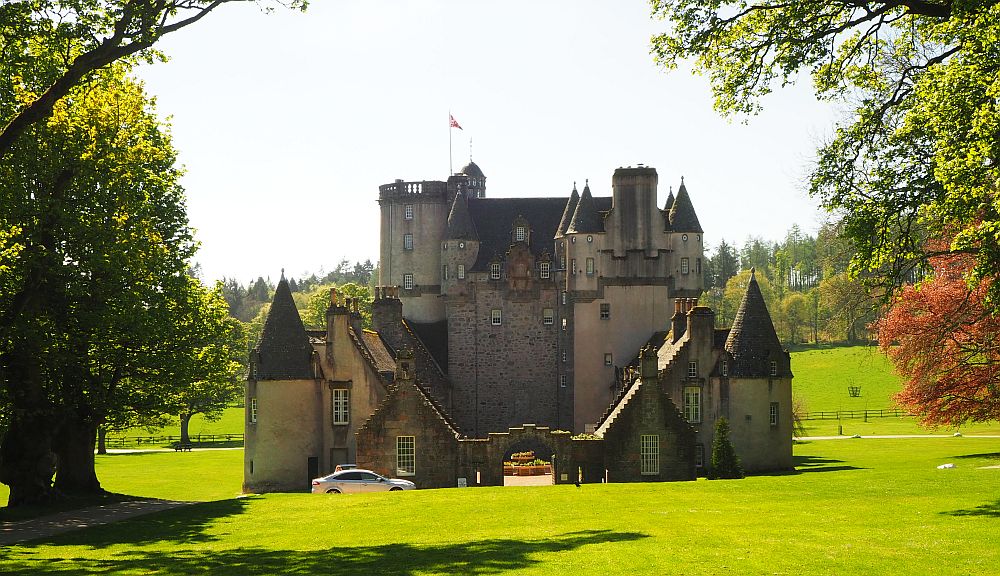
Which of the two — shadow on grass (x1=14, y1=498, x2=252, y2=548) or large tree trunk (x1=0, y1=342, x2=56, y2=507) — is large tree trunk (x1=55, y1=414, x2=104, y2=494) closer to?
large tree trunk (x1=0, y1=342, x2=56, y2=507)

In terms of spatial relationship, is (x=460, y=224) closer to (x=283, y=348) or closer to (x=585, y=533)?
(x=283, y=348)

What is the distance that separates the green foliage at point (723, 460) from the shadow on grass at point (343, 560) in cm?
2549

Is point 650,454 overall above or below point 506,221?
below

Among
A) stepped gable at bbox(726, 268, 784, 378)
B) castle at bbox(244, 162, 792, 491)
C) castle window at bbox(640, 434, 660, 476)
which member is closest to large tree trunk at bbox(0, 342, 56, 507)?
castle at bbox(244, 162, 792, 491)

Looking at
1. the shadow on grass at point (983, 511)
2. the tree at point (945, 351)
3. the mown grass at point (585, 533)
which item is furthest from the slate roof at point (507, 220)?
the shadow on grass at point (983, 511)

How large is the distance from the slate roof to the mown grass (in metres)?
36.5

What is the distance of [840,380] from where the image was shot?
390ft

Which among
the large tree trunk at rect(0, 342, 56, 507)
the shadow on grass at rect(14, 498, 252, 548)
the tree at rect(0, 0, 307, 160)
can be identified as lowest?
the shadow on grass at rect(14, 498, 252, 548)

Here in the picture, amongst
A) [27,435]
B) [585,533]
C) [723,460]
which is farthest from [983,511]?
[27,435]

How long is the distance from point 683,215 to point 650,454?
81.2 ft

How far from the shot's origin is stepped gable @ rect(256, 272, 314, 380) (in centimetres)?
5419

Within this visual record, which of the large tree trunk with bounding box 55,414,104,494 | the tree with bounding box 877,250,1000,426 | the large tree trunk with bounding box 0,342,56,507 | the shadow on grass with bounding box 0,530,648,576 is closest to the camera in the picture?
the shadow on grass with bounding box 0,530,648,576

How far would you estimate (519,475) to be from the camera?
59.6 metres

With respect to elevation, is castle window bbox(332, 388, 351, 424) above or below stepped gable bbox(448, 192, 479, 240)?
below
